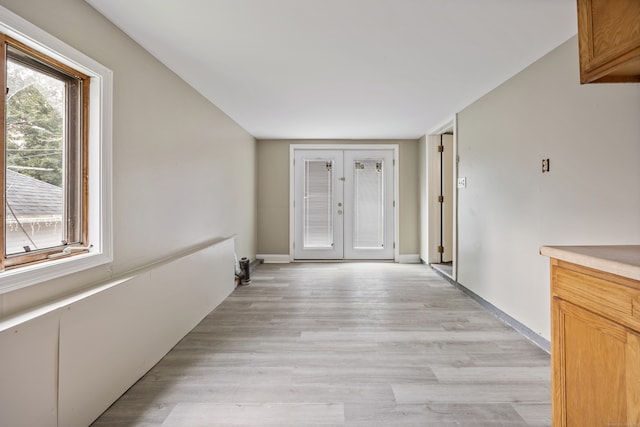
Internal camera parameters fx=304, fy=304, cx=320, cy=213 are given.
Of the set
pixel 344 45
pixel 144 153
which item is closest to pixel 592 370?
pixel 344 45

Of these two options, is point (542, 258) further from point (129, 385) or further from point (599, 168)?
point (129, 385)

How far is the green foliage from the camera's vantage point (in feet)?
4.27

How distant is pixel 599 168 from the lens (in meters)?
1.80

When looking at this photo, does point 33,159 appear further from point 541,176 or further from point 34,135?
point 541,176

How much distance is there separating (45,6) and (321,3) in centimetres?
129

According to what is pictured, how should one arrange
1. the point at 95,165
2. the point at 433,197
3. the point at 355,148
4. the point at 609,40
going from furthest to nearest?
the point at 355,148 → the point at 433,197 → the point at 95,165 → the point at 609,40

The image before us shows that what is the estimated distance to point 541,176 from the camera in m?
2.28

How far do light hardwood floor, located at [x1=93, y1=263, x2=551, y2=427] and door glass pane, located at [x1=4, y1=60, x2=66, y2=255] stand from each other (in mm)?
993

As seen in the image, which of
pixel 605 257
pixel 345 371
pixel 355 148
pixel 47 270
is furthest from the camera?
pixel 355 148

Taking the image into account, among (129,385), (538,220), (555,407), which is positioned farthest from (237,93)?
(555,407)

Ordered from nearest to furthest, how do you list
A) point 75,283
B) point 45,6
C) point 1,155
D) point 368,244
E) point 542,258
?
1. point 1,155
2. point 45,6
3. point 75,283
4. point 542,258
5. point 368,244

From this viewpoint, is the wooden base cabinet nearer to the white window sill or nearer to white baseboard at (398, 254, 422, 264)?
the white window sill

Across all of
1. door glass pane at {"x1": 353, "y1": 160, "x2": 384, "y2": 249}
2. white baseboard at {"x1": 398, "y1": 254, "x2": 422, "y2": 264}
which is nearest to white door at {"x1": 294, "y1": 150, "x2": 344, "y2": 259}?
door glass pane at {"x1": 353, "y1": 160, "x2": 384, "y2": 249}

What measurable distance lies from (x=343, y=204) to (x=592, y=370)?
4.40 m
